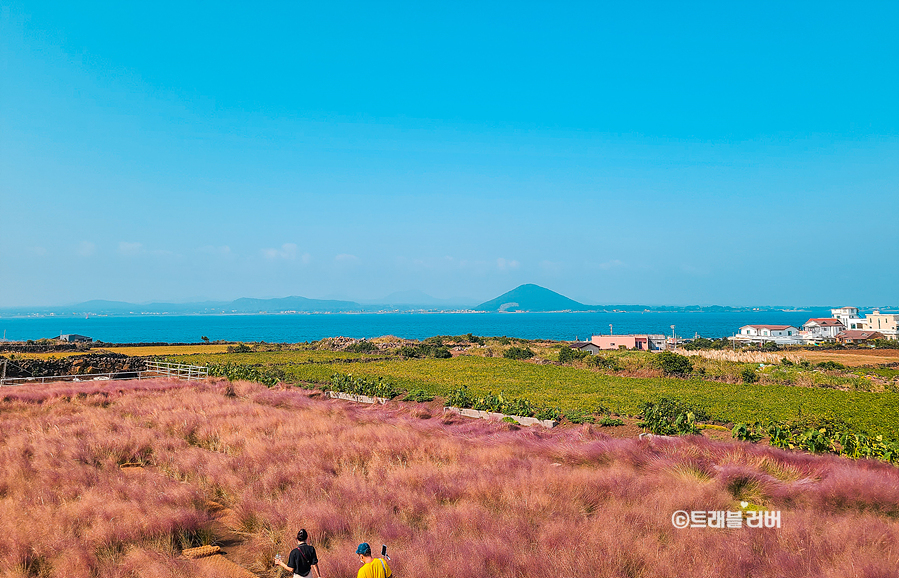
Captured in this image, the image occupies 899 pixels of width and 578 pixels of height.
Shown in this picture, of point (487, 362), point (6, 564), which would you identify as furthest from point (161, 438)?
point (487, 362)

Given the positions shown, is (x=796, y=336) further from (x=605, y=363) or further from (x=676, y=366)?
(x=676, y=366)

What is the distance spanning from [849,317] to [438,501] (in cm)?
17078

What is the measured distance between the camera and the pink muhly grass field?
6.94 metres

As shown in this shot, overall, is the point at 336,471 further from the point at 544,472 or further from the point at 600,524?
the point at 600,524

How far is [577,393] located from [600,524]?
69.0 ft

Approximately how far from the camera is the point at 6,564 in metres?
7.09

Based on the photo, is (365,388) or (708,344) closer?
(365,388)

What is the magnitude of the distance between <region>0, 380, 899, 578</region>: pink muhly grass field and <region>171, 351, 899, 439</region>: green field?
9.94 m

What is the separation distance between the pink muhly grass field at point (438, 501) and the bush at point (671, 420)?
3300 millimetres

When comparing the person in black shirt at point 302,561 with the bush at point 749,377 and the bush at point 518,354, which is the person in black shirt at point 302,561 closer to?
the bush at point 749,377

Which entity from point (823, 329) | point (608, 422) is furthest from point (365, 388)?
point (823, 329)

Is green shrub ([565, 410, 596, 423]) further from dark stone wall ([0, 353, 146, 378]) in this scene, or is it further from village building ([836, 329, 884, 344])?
village building ([836, 329, 884, 344])

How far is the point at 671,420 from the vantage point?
1833 centimetres

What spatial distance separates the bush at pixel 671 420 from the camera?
17.3 m
